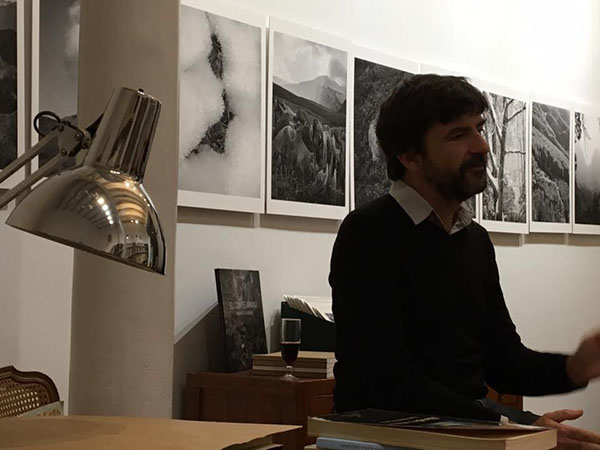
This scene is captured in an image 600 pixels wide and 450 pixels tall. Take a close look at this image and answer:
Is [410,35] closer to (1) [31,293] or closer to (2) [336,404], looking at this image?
(1) [31,293]

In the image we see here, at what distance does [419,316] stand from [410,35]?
136 inches

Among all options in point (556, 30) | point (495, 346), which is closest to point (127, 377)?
point (495, 346)

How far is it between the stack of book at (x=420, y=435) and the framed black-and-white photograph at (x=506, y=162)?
15.5 ft

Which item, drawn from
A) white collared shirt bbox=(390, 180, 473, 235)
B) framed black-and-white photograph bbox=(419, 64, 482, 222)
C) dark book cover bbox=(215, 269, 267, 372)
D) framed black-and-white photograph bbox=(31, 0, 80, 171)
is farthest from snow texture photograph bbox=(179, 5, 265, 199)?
framed black-and-white photograph bbox=(419, 64, 482, 222)

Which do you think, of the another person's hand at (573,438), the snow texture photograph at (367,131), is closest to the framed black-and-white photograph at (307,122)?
the snow texture photograph at (367,131)

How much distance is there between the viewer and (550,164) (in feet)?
25.0

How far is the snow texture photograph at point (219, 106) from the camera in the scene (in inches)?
186

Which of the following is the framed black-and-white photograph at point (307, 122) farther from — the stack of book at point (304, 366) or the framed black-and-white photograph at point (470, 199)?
the framed black-and-white photograph at point (470, 199)

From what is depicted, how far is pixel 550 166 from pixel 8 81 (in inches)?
185

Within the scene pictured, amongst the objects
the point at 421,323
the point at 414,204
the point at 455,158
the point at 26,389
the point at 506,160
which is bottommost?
the point at 26,389

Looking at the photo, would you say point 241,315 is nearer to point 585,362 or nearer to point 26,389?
point 26,389

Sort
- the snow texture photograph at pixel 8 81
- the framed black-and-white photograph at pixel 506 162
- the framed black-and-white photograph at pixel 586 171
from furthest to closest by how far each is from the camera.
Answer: the framed black-and-white photograph at pixel 586 171 → the framed black-and-white photograph at pixel 506 162 → the snow texture photograph at pixel 8 81

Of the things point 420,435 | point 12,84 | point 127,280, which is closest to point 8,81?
point 12,84

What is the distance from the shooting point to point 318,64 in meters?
5.42
